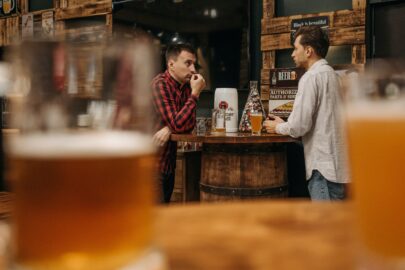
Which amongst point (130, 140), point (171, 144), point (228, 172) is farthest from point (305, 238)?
point (171, 144)

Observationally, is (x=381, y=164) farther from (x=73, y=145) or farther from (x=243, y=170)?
(x=243, y=170)

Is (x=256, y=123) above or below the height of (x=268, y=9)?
below

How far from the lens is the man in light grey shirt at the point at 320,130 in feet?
11.0

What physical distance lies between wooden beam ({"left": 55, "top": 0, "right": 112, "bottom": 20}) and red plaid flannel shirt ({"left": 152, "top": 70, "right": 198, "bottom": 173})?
2943 millimetres

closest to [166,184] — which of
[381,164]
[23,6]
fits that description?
[381,164]

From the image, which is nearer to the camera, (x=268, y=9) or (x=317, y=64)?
(x=317, y=64)

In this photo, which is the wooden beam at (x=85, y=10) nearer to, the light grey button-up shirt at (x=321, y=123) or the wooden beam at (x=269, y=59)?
the wooden beam at (x=269, y=59)

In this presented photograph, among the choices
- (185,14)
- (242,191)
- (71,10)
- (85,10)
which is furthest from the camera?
(71,10)

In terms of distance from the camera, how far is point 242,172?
334cm

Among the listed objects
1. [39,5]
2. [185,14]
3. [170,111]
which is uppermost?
[39,5]

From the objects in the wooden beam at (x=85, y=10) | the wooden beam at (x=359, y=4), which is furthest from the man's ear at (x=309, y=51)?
the wooden beam at (x=85, y=10)

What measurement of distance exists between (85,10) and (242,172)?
405 cm

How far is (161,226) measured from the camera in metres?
0.86

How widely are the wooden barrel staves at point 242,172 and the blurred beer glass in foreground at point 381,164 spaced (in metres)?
2.77
